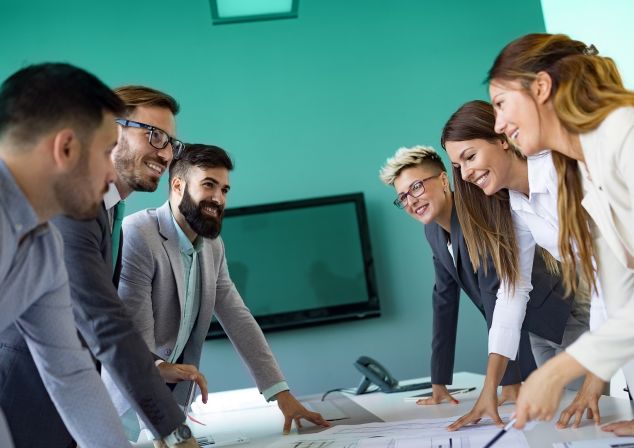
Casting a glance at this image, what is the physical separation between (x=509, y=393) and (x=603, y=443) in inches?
33.6

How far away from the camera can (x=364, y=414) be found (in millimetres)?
2244

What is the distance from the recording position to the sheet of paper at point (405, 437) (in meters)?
1.51

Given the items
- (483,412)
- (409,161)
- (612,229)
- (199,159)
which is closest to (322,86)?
(409,161)

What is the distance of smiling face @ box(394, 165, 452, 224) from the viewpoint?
277 centimetres

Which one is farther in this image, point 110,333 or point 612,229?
point 110,333

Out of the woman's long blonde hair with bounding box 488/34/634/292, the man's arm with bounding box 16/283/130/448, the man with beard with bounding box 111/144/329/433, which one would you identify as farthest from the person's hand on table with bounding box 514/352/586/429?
the man with beard with bounding box 111/144/329/433

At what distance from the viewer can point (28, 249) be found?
50.5 inches

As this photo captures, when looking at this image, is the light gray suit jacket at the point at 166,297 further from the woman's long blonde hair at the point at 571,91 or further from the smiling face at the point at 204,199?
the woman's long blonde hair at the point at 571,91

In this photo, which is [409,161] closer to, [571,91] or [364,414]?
[364,414]

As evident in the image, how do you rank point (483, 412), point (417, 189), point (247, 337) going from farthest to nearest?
point (417, 189) → point (247, 337) → point (483, 412)

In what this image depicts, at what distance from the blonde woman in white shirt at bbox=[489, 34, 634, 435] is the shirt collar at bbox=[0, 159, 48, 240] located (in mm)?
868

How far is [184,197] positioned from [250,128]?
8.30ft

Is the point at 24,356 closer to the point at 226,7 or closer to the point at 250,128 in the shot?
the point at 226,7

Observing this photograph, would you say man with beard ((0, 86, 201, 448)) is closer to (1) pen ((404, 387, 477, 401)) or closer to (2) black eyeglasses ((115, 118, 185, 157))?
(2) black eyeglasses ((115, 118, 185, 157))
